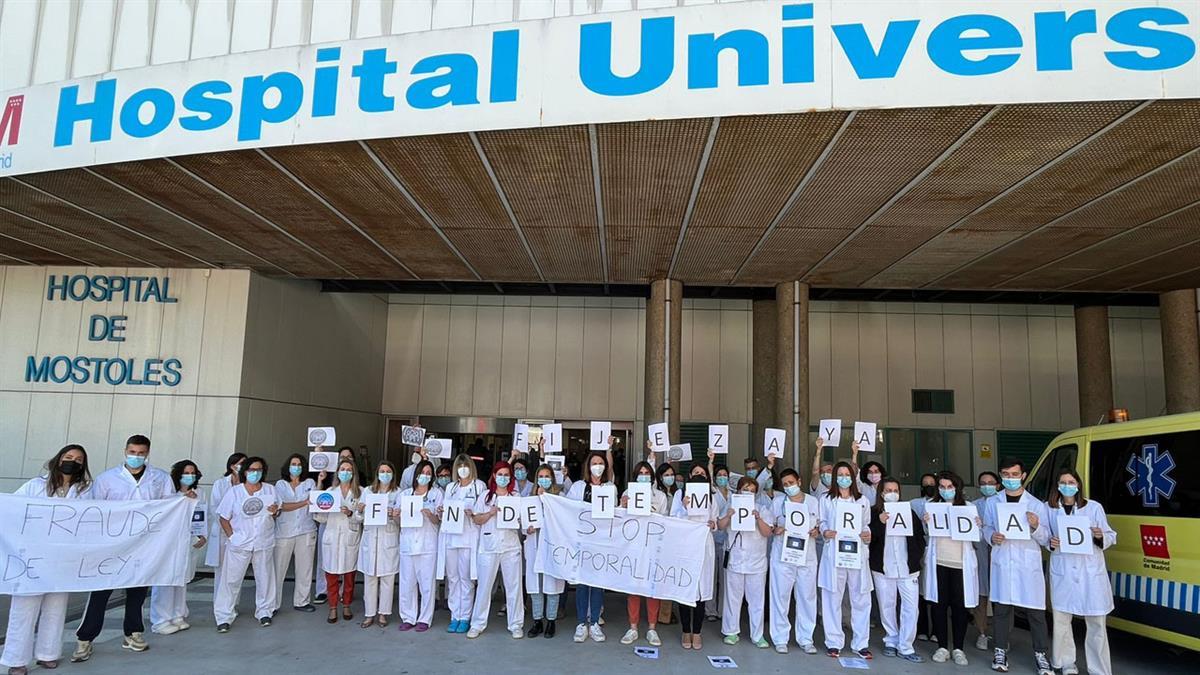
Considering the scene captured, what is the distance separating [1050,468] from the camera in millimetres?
7836

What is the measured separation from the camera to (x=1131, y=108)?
5.66m

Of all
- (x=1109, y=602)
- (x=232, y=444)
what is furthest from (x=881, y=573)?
(x=232, y=444)

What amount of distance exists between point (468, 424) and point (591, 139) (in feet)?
35.5

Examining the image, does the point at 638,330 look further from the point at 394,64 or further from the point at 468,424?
the point at 394,64

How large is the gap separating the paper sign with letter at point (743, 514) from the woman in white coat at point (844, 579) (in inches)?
27.9

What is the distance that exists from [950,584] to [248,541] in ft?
22.1

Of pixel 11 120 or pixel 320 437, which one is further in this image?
pixel 320 437

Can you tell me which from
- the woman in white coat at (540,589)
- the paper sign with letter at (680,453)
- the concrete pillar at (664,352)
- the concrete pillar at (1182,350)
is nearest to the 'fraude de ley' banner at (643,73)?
the woman in white coat at (540,589)

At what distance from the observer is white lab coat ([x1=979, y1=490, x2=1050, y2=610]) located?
6527 millimetres

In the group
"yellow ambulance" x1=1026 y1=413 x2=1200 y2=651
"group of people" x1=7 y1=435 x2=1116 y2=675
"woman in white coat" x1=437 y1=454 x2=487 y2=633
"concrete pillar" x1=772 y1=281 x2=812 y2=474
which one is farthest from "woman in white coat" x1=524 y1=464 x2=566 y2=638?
"yellow ambulance" x1=1026 y1=413 x2=1200 y2=651

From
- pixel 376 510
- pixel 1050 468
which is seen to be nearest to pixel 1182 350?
pixel 1050 468

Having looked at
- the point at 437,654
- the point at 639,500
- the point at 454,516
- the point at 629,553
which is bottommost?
A: the point at 437,654

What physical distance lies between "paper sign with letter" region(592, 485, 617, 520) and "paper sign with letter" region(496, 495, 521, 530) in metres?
0.76

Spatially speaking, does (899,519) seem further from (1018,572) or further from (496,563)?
(496,563)
